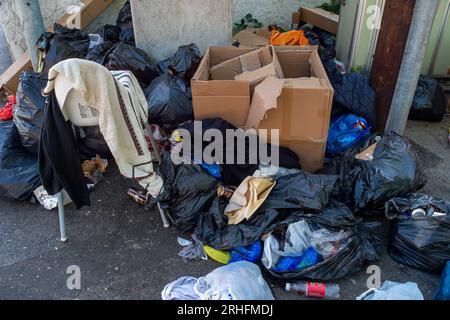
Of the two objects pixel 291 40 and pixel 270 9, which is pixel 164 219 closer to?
pixel 291 40

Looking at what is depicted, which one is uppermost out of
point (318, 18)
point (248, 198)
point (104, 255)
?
point (318, 18)

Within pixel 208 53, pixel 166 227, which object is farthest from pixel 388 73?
pixel 166 227

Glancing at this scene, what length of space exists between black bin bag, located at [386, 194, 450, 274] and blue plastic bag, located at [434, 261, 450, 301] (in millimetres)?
113

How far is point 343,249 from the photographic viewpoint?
2.15 metres

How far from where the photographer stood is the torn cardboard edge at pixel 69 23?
4.09m

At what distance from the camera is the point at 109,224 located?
262 centimetres

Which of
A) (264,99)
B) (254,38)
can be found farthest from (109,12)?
(264,99)

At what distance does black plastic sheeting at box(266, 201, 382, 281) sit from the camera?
6.98 feet

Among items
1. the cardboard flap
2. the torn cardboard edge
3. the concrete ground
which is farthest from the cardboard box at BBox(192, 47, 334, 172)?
the torn cardboard edge

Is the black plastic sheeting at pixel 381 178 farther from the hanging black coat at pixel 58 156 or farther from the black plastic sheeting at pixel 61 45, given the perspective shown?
the black plastic sheeting at pixel 61 45

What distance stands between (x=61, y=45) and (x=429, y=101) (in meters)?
3.52

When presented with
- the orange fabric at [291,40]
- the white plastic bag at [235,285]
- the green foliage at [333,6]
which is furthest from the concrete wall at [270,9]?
the white plastic bag at [235,285]

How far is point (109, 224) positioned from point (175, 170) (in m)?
0.62
